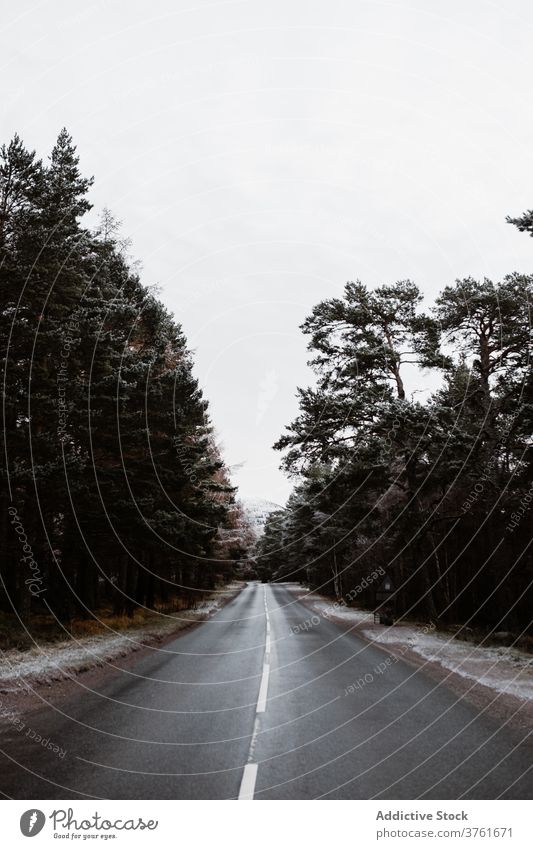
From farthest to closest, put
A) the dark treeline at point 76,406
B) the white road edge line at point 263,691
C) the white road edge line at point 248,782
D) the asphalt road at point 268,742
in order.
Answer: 1. the dark treeline at point 76,406
2. the white road edge line at point 263,691
3. the asphalt road at point 268,742
4. the white road edge line at point 248,782

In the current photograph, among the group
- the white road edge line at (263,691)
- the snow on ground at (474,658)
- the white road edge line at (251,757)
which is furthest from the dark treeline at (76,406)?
the snow on ground at (474,658)

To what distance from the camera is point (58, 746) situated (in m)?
6.38

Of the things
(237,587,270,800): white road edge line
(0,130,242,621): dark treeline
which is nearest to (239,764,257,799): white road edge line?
(237,587,270,800): white road edge line

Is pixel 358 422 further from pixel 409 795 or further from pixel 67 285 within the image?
pixel 409 795

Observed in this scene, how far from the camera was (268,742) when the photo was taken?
6.53 meters

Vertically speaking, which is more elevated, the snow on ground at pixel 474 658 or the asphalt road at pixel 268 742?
the asphalt road at pixel 268 742

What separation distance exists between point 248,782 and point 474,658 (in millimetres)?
10321

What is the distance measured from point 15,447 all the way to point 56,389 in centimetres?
242

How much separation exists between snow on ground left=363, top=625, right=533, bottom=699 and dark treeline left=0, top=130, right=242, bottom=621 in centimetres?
1056

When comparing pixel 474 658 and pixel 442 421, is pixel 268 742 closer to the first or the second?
pixel 474 658

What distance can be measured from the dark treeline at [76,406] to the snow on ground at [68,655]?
9.30 feet

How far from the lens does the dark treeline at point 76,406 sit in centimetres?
1580
